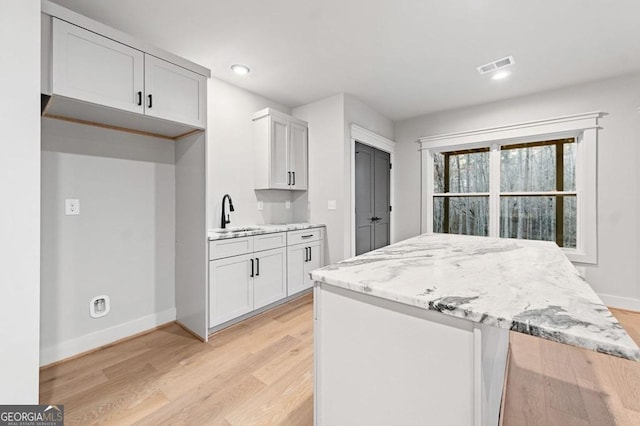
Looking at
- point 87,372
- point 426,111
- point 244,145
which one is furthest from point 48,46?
point 426,111

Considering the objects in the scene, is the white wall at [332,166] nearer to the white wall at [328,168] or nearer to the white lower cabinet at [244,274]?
the white wall at [328,168]

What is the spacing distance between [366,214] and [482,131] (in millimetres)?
1947

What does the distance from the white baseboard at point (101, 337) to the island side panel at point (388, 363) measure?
206cm

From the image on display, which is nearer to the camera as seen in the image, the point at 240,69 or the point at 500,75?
the point at 240,69

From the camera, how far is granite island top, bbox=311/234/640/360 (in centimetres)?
63

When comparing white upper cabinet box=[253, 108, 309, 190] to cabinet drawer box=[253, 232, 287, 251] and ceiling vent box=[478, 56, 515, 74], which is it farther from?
ceiling vent box=[478, 56, 515, 74]

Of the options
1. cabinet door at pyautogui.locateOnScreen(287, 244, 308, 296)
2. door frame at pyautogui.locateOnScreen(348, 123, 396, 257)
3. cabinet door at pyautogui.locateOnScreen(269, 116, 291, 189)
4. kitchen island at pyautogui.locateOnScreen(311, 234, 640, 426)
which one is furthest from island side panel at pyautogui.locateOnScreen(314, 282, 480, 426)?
door frame at pyautogui.locateOnScreen(348, 123, 396, 257)

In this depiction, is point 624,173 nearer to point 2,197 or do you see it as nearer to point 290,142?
point 290,142

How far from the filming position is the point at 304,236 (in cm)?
335

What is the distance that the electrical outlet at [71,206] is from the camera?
6.82ft

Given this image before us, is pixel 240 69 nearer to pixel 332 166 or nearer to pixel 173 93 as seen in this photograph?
pixel 173 93

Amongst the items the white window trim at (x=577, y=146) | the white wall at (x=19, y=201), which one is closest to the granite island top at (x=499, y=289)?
the white wall at (x=19, y=201)

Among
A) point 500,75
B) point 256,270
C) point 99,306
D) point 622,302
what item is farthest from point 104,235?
point 622,302

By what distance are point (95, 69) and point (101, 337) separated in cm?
201
